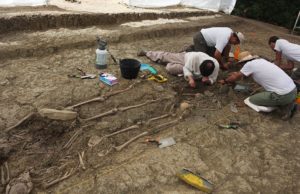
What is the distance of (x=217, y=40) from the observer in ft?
18.9

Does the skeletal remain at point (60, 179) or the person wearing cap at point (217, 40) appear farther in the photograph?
the person wearing cap at point (217, 40)

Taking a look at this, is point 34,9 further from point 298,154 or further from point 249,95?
point 298,154

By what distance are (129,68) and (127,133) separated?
4.85 ft

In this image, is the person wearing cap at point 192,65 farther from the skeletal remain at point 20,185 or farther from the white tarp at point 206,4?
the white tarp at point 206,4

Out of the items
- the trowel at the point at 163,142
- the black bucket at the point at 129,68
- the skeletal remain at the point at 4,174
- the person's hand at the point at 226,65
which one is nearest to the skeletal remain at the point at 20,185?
the skeletal remain at the point at 4,174

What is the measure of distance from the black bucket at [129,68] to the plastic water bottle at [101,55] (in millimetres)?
441

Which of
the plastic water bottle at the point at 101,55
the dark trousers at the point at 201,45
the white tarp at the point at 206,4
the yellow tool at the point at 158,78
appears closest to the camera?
the plastic water bottle at the point at 101,55

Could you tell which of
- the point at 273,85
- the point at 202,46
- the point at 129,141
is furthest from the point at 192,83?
the point at 129,141

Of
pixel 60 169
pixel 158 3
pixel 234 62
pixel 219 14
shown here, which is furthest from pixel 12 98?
pixel 219 14

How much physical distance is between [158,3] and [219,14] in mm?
2790

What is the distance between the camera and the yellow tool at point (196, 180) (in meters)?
3.18

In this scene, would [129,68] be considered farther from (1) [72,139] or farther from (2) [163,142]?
(1) [72,139]

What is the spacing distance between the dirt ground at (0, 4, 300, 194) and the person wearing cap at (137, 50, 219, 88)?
0.63ft

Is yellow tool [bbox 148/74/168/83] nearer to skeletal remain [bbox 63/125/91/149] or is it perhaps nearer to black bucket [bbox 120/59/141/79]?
black bucket [bbox 120/59/141/79]
